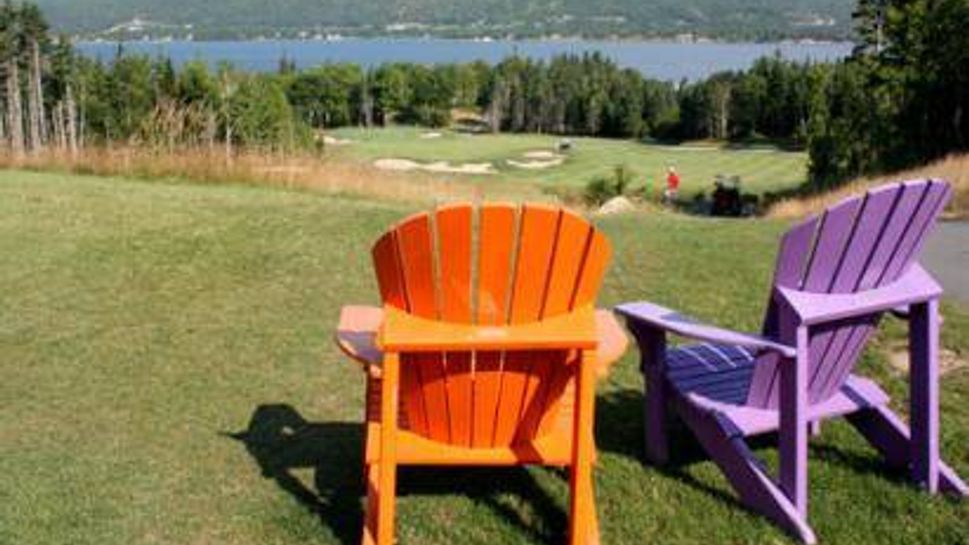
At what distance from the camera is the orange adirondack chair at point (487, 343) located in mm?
3857

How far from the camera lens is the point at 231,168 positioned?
47.2 ft

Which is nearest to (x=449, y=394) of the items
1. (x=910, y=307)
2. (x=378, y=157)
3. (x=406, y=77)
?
(x=910, y=307)

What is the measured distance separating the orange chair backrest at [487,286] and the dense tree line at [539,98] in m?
11.8

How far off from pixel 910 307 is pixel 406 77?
430ft

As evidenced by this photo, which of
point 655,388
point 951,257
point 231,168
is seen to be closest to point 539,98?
point 231,168

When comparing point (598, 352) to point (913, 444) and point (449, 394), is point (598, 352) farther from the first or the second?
point (913, 444)

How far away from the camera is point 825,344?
429cm

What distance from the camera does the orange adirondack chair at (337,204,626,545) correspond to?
386cm

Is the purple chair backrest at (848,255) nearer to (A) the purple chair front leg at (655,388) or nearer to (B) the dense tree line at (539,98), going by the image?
(A) the purple chair front leg at (655,388)

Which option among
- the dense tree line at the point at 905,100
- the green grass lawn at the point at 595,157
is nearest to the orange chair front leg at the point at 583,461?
the dense tree line at the point at 905,100

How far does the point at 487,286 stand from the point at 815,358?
1.39m

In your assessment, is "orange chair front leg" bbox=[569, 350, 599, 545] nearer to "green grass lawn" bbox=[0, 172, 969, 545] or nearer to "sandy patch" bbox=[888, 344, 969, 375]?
"green grass lawn" bbox=[0, 172, 969, 545]

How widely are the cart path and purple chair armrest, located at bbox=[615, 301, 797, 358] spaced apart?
14.4 feet

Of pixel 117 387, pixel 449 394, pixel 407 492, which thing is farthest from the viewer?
pixel 117 387
